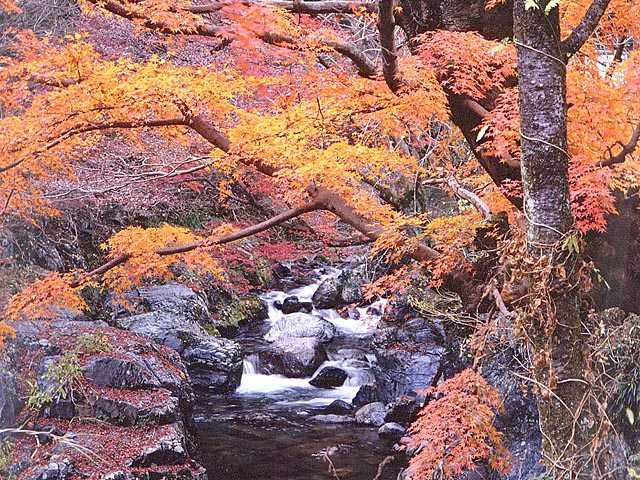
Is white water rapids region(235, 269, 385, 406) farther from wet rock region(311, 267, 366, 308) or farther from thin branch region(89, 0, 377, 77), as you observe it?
thin branch region(89, 0, 377, 77)

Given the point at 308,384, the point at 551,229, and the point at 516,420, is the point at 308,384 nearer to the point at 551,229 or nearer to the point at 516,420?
the point at 516,420

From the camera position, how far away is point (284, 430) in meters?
10.2

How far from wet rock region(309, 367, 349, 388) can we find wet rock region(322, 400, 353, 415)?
3.68ft

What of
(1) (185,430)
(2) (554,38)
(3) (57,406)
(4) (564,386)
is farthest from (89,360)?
(2) (554,38)

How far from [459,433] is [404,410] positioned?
440 centimetres

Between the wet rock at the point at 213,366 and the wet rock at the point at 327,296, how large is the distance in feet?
14.3

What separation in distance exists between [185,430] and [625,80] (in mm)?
6556

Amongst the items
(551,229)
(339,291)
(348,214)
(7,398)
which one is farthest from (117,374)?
(339,291)

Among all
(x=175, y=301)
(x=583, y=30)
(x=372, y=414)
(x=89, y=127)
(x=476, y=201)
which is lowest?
(x=372, y=414)

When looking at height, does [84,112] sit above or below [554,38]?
below

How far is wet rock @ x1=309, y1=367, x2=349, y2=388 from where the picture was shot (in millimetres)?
12219

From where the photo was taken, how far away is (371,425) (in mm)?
10172

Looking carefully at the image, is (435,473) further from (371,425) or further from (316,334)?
(316,334)

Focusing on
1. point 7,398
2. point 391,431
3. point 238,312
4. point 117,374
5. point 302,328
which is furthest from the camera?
point 238,312
